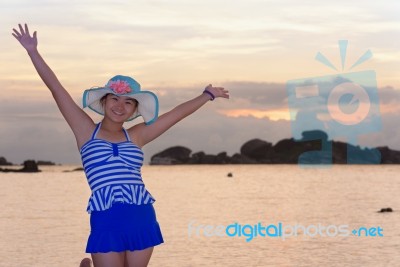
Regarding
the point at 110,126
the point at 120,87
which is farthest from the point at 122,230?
the point at 120,87

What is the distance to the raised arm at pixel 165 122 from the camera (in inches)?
216

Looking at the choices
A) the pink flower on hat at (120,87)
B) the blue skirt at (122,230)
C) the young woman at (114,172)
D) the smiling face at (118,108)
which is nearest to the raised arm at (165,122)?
the young woman at (114,172)

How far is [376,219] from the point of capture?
133 feet

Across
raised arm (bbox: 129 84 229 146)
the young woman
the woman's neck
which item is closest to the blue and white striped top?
the young woman

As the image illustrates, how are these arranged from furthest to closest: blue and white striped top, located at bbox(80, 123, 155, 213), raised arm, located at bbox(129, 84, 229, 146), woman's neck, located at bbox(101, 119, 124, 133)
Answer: raised arm, located at bbox(129, 84, 229, 146), woman's neck, located at bbox(101, 119, 124, 133), blue and white striped top, located at bbox(80, 123, 155, 213)

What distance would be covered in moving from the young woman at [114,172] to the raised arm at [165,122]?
3cm

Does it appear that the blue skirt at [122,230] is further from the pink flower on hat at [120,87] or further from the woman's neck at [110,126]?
the pink flower on hat at [120,87]

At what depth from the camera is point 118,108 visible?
5.39 meters

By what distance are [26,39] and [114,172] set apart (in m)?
1.01

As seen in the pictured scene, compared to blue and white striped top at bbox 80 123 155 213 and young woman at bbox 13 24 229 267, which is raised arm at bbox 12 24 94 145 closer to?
young woman at bbox 13 24 229 267

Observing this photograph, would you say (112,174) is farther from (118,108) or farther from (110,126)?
(118,108)

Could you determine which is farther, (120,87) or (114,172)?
(120,87)

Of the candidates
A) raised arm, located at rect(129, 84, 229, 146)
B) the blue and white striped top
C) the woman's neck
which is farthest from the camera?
raised arm, located at rect(129, 84, 229, 146)

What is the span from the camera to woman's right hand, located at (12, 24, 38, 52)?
5457 mm
